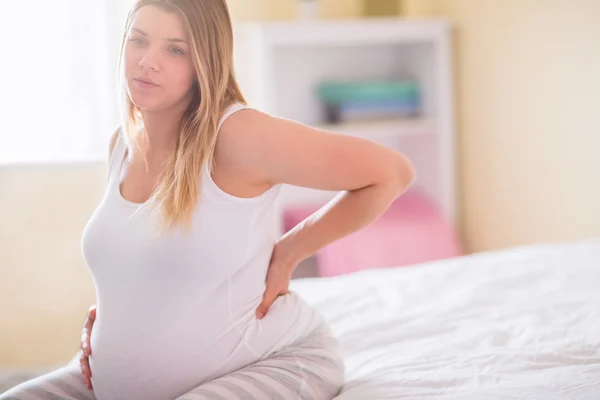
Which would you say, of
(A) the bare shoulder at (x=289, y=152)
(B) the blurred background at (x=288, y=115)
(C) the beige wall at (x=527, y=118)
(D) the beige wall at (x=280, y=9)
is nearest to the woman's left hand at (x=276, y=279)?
(A) the bare shoulder at (x=289, y=152)

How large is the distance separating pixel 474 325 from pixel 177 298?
63cm

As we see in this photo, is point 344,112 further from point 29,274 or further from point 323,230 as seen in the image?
point 323,230

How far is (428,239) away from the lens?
9.48 ft

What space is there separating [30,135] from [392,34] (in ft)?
4.51

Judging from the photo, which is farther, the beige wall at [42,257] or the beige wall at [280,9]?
the beige wall at [280,9]

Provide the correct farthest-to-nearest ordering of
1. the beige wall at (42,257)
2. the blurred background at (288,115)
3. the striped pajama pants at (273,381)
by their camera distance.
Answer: the beige wall at (42,257)
the blurred background at (288,115)
the striped pajama pants at (273,381)

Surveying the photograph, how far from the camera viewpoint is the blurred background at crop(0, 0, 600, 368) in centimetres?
278

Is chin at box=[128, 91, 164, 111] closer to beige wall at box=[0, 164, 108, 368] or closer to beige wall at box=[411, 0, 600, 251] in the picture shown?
beige wall at box=[411, 0, 600, 251]

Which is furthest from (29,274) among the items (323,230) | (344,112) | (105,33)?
(323,230)

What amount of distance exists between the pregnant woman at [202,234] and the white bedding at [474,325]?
152mm

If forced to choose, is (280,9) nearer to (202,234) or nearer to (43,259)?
(43,259)

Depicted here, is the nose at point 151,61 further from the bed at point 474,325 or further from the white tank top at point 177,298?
the bed at point 474,325

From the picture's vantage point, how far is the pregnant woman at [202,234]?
1.18 m

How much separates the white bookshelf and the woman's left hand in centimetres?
150
